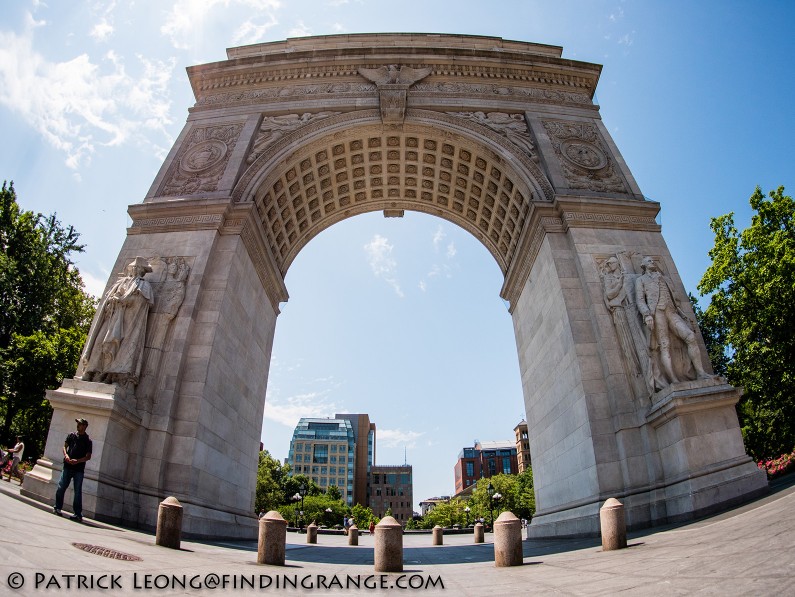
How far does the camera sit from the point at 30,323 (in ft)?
94.5

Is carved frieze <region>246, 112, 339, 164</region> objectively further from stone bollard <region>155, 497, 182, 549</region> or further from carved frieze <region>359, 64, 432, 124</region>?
stone bollard <region>155, 497, 182, 549</region>

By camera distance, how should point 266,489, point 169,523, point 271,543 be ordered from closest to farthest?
point 271,543, point 169,523, point 266,489

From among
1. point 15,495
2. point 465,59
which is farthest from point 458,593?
point 465,59

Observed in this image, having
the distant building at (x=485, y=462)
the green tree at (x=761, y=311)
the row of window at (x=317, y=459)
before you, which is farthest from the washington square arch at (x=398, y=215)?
the distant building at (x=485, y=462)

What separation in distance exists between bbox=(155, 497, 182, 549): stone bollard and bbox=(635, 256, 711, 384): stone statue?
12.7 metres

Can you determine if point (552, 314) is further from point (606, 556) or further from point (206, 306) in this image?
point (206, 306)

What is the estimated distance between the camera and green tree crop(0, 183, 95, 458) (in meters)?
27.1

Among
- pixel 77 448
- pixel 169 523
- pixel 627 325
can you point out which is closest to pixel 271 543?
pixel 169 523

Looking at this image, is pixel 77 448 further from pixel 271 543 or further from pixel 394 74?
pixel 394 74

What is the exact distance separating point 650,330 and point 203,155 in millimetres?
18773

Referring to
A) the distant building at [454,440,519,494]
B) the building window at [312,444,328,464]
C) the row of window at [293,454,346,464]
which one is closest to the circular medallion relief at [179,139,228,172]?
the row of window at [293,454,346,464]

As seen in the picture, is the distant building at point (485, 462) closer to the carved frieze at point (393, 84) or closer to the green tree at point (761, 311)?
the green tree at point (761, 311)

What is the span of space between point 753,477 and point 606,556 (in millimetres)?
6217

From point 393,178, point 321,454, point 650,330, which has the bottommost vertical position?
point 650,330
